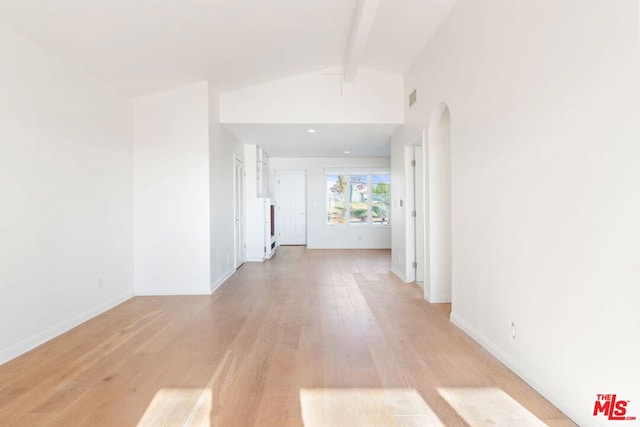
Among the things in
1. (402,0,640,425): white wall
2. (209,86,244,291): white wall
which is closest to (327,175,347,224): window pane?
(209,86,244,291): white wall

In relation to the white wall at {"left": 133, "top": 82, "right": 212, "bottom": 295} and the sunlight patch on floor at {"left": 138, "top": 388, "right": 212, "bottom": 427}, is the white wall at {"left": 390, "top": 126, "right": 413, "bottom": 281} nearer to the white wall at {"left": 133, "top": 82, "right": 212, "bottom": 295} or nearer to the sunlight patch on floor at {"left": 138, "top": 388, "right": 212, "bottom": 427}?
the white wall at {"left": 133, "top": 82, "right": 212, "bottom": 295}

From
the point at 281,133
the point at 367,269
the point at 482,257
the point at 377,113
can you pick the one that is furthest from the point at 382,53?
the point at 367,269

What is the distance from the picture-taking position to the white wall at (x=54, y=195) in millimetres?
2537

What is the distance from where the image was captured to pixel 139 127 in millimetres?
4309

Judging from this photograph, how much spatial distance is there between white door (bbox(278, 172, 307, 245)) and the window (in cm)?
73

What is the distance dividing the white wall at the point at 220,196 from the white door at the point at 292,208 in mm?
3478

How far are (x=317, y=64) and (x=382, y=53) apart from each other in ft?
2.76

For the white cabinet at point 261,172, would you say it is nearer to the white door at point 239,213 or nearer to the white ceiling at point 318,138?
the white ceiling at point 318,138

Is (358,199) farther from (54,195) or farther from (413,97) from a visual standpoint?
(54,195)

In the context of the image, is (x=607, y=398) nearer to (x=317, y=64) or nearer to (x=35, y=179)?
(x=35, y=179)

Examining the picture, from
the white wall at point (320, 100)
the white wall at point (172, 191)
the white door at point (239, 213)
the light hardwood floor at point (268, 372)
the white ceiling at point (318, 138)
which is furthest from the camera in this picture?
the white door at point (239, 213)

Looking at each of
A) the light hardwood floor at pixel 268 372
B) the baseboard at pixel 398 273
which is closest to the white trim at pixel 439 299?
the light hardwood floor at pixel 268 372

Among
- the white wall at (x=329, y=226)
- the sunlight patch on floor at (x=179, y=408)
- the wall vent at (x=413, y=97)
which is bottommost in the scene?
the sunlight patch on floor at (x=179, y=408)

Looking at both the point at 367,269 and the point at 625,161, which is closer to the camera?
the point at 625,161
